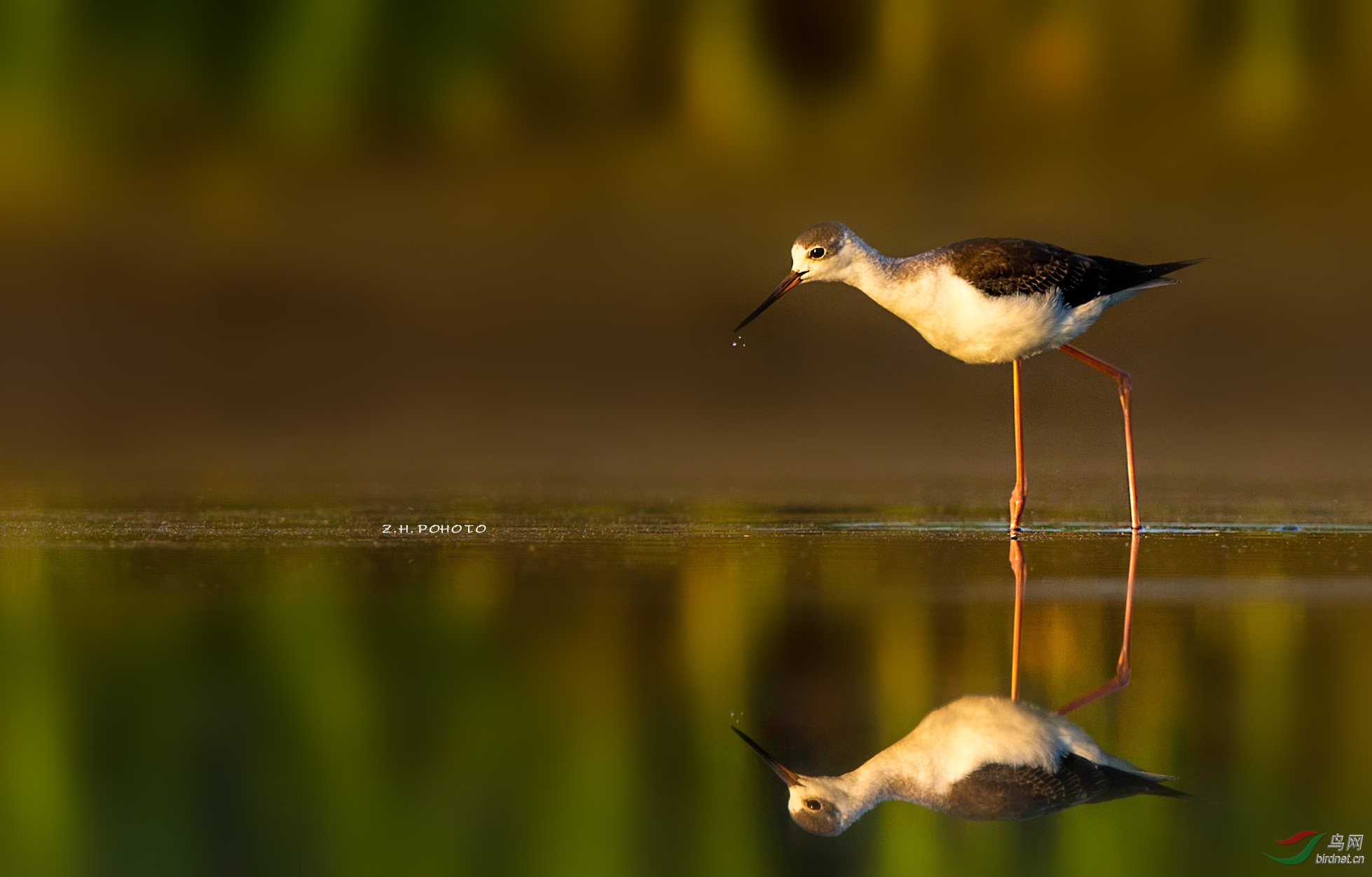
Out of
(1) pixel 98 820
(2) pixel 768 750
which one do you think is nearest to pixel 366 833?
(1) pixel 98 820

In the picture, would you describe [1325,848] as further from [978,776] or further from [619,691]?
[619,691]

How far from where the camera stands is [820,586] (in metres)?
6.36

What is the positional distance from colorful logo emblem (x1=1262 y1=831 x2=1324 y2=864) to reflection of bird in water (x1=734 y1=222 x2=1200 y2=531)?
443 cm

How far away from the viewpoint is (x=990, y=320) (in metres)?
8.01

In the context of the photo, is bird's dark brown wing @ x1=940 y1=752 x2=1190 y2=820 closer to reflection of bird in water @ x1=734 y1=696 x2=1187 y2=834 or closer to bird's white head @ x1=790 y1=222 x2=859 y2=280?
reflection of bird in water @ x1=734 y1=696 x2=1187 y2=834

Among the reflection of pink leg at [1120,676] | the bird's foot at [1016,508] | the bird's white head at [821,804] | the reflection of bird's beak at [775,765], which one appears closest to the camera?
the bird's white head at [821,804]

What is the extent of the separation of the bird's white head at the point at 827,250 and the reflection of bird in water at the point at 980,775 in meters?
4.17

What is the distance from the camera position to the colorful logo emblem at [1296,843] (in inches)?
133

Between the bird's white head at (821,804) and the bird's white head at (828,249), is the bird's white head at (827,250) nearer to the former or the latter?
the bird's white head at (828,249)

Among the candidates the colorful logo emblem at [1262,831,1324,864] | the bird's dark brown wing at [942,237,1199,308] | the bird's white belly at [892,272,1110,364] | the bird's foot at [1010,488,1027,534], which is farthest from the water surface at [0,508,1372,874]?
the bird's dark brown wing at [942,237,1199,308]

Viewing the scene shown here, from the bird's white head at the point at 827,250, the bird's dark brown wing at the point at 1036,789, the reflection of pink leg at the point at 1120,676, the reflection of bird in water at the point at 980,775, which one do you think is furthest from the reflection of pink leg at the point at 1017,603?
the bird's white head at the point at 827,250

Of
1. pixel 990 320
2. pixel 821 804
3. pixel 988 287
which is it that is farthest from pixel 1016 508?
pixel 821 804

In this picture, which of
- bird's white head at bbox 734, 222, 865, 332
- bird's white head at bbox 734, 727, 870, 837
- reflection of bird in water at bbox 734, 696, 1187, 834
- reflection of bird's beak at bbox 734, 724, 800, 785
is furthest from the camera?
bird's white head at bbox 734, 222, 865, 332

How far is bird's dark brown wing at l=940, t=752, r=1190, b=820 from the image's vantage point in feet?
12.5
